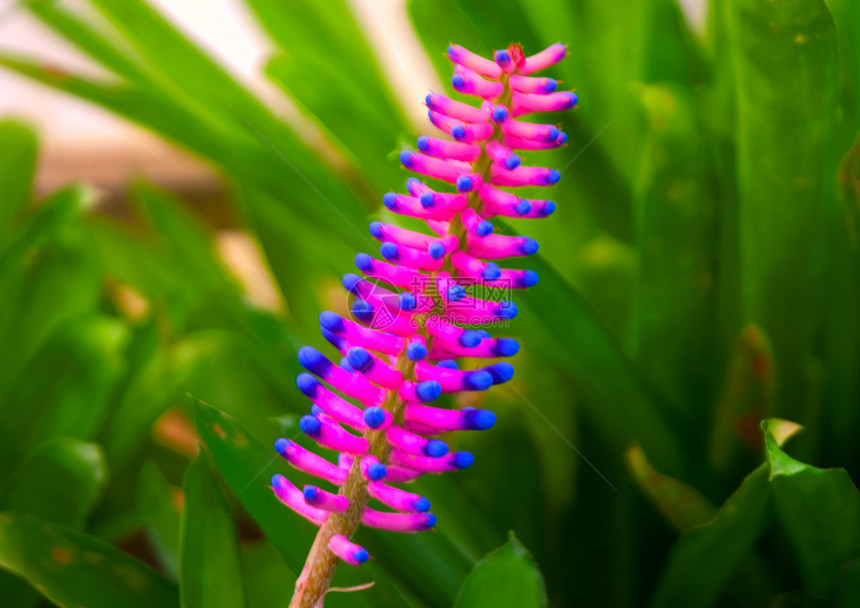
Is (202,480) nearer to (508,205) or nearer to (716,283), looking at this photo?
(508,205)

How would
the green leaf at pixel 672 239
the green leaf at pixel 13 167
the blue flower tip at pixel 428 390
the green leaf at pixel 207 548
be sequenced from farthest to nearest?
the green leaf at pixel 13 167
the green leaf at pixel 672 239
the green leaf at pixel 207 548
the blue flower tip at pixel 428 390

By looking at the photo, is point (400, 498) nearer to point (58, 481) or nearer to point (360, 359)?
point (360, 359)

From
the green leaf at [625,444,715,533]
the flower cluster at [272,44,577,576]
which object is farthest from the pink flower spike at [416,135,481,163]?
the green leaf at [625,444,715,533]

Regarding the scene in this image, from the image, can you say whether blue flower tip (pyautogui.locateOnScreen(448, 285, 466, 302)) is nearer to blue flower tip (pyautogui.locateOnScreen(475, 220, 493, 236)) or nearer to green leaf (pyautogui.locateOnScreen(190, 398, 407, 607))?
blue flower tip (pyautogui.locateOnScreen(475, 220, 493, 236))

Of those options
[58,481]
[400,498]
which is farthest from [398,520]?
[58,481]

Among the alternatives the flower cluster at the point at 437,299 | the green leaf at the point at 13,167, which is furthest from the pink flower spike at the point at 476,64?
the green leaf at the point at 13,167

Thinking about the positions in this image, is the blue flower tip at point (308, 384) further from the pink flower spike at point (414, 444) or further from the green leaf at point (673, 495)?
the green leaf at point (673, 495)
